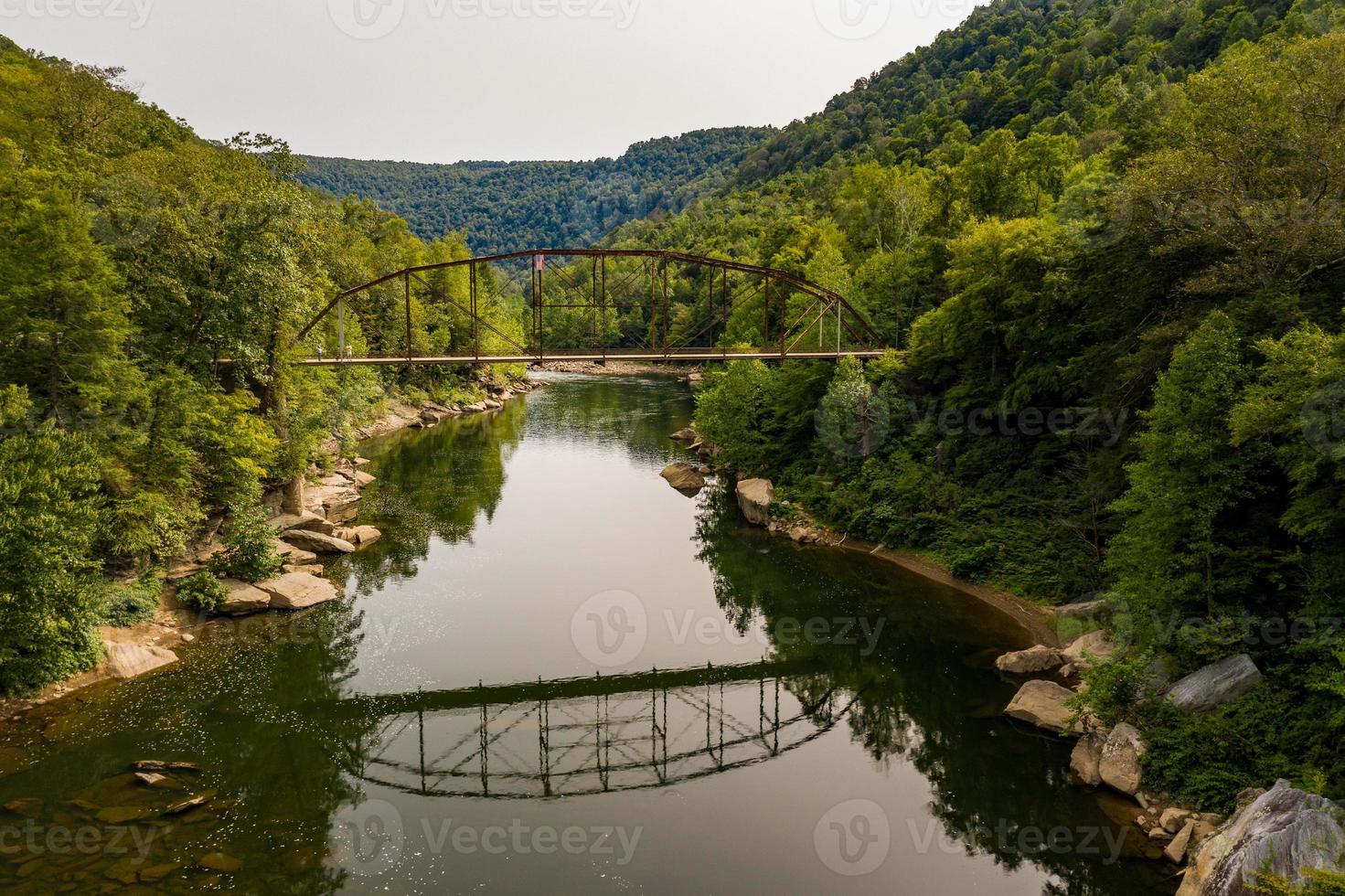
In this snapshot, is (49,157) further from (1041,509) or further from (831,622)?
(1041,509)

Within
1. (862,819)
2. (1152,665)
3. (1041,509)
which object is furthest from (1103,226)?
(862,819)

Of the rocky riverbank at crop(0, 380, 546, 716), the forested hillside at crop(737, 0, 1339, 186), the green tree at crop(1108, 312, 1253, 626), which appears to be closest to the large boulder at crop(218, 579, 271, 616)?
the rocky riverbank at crop(0, 380, 546, 716)

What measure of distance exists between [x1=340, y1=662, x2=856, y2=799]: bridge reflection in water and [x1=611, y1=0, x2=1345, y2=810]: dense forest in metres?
7.91

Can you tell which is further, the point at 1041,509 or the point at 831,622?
the point at 1041,509

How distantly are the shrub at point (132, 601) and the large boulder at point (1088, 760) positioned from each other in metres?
24.5

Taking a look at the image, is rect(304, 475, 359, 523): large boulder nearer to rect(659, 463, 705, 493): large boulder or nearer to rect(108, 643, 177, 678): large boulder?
rect(108, 643, 177, 678): large boulder

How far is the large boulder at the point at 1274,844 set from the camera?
12398mm

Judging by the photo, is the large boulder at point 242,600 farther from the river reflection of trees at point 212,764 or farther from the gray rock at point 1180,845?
the gray rock at point 1180,845

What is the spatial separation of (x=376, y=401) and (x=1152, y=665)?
5216 centimetres

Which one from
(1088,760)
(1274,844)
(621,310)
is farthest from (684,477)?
(621,310)

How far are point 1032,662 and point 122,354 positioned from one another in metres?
27.5

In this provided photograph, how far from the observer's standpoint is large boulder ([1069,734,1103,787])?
17.8 m

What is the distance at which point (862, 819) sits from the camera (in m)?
17.3

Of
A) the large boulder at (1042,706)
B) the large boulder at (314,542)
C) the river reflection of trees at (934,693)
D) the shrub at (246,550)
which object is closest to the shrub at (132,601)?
the shrub at (246,550)
